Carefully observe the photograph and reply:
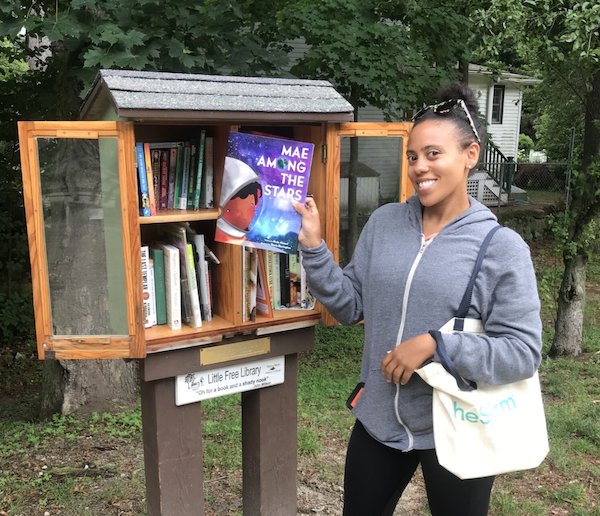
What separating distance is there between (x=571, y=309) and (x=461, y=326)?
4.92 meters

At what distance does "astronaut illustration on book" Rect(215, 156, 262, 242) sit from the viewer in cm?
233

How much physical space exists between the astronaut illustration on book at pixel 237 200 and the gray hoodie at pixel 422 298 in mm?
313

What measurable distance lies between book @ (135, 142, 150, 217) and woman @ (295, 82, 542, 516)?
646mm

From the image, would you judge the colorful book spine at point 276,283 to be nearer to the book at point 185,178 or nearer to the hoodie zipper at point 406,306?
the book at point 185,178

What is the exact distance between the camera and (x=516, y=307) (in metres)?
1.78

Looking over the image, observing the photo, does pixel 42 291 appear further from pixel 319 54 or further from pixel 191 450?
pixel 319 54

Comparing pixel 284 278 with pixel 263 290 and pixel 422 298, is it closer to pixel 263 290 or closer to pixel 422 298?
pixel 263 290

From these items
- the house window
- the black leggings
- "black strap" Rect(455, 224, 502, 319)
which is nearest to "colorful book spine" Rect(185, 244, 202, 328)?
the black leggings

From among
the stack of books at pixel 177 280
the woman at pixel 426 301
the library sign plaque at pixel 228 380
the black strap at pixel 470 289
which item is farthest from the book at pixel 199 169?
the black strap at pixel 470 289

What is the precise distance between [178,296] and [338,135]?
3.14ft

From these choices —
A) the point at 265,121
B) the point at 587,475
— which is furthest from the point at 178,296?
the point at 587,475

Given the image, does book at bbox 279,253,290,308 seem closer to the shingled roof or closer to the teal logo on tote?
the shingled roof

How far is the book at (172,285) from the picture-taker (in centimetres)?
241

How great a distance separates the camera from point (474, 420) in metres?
1.84
